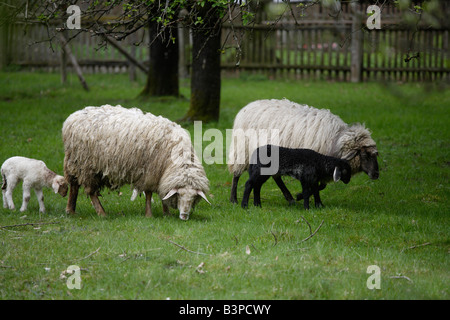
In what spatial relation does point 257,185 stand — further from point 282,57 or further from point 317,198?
point 282,57

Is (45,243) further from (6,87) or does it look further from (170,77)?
(6,87)

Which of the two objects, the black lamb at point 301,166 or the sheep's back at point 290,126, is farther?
the sheep's back at point 290,126

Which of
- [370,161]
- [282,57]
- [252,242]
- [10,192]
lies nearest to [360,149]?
[370,161]

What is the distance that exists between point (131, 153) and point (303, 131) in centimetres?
244

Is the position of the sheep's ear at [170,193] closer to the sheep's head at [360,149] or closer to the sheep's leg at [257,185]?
the sheep's leg at [257,185]

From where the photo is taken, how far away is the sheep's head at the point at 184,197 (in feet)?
22.4

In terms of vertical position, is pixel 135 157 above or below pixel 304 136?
below

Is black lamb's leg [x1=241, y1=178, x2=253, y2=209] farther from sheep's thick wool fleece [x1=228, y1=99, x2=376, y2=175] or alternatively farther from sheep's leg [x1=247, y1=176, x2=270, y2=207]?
sheep's thick wool fleece [x1=228, y1=99, x2=376, y2=175]

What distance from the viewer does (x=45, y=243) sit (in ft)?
19.7

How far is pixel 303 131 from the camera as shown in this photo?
7.97 meters

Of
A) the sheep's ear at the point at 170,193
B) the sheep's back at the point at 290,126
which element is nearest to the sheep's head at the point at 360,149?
the sheep's back at the point at 290,126

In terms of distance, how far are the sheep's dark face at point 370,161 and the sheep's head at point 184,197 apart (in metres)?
2.43
